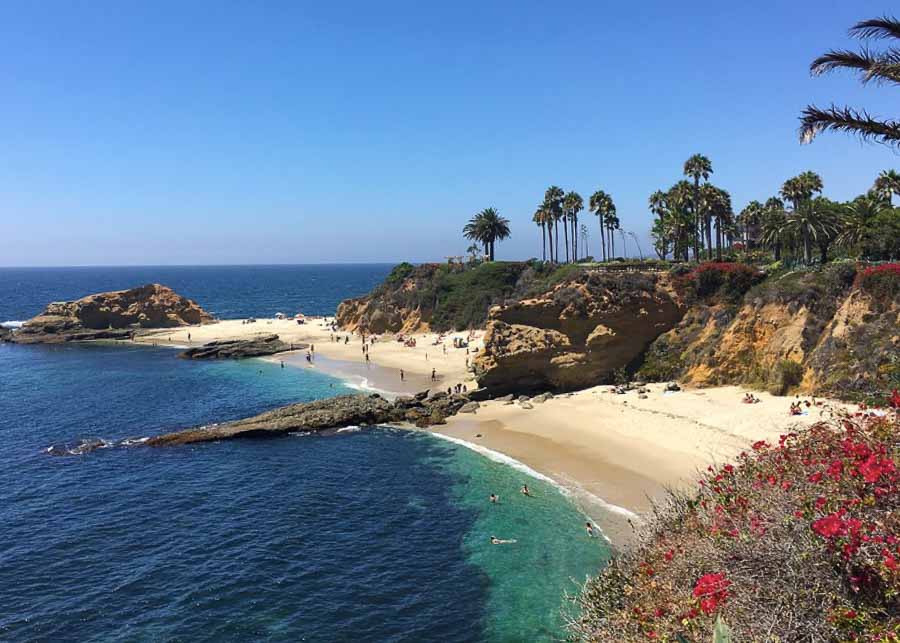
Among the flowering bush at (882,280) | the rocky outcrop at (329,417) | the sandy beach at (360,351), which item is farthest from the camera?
the sandy beach at (360,351)

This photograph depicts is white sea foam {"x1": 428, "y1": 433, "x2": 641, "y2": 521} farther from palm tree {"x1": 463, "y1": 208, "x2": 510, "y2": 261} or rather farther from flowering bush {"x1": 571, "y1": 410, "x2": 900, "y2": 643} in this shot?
palm tree {"x1": 463, "y1": 208, "x2": 510, "y2": 261}

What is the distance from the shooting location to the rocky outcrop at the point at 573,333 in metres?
43.4

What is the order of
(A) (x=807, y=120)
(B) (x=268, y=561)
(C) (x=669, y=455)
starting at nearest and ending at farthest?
(A) (x=807, y=120) → (B) (x=268, y=561) → (C) (x=669, y=455)

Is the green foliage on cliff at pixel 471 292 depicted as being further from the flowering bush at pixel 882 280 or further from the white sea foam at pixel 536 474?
the flowering bush at pixel 882 280

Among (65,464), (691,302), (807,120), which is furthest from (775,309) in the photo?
(65,464)

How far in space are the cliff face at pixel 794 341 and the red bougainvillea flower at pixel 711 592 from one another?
1027 inches

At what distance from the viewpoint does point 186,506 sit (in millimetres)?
28266

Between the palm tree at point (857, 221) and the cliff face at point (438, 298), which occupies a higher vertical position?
the palm tree at point (857, 221)

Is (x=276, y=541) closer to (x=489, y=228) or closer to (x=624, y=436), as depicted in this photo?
(x=624, y=436)

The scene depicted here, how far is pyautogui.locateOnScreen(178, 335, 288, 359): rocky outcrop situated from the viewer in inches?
2820

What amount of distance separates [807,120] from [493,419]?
2921 centimetres

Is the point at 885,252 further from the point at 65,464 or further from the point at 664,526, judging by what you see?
the point at 65,464

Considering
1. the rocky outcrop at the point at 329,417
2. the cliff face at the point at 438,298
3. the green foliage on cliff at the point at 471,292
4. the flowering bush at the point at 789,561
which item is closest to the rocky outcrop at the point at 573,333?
the rocky outcrop at the point at 329,417

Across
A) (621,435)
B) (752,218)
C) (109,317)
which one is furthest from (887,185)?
(109,317)
